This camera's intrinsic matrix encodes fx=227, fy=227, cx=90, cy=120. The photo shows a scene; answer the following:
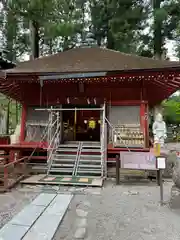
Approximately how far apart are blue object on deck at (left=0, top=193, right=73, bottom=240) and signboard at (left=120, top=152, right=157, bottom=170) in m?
2.05

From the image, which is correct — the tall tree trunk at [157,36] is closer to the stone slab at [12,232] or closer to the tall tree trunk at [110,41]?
the tall tree trunk at [110,41]

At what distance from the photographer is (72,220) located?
11.6ft

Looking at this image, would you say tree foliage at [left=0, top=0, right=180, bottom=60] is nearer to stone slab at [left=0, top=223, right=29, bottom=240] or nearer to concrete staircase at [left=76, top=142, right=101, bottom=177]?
concrete staircase at [left=76, top=142, right=101, bottom=177]

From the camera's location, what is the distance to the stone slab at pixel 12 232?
2887 millimetres

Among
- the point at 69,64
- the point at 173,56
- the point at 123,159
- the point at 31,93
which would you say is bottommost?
the point at 123,159

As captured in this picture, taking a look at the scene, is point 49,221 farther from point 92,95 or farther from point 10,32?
point 10,32

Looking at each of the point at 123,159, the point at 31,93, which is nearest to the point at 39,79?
the point at 31,93

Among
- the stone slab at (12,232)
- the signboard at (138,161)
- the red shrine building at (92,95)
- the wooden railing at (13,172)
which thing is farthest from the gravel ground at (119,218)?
the red shrine building at (92,95)

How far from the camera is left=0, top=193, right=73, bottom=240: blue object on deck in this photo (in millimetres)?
2963

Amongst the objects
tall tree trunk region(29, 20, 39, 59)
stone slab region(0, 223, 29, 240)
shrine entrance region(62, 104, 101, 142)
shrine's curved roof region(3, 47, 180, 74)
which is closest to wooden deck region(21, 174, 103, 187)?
stone slab region(0, 223, 29, 240)

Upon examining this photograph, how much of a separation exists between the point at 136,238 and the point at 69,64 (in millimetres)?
6992

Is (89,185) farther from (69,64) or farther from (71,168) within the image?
(69,64)

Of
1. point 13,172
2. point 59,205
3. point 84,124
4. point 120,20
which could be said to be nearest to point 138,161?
point 59,205

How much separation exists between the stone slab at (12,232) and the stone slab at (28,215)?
0.10 m
